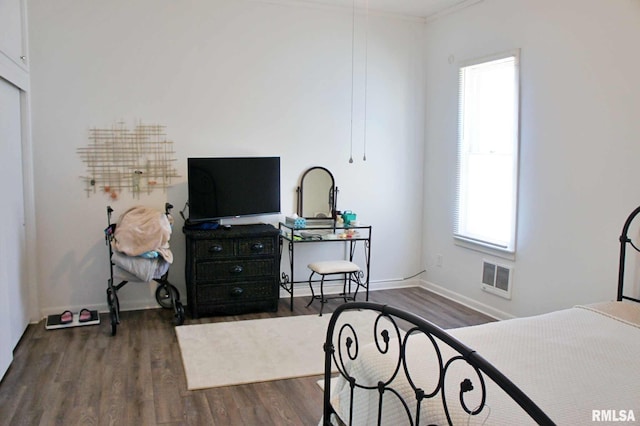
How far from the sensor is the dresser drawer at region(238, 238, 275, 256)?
15.1 ft

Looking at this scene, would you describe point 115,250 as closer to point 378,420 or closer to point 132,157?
point 132,157

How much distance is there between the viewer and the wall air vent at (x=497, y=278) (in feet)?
14.9

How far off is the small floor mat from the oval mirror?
6.77ft

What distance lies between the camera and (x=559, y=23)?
3996mm

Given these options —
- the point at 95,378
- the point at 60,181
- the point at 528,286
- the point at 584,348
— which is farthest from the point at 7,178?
the point at 528,286

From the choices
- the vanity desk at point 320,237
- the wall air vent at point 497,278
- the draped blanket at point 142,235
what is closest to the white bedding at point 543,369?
the wall air vent at point 497,278

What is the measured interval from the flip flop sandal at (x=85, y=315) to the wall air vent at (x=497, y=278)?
136 inches

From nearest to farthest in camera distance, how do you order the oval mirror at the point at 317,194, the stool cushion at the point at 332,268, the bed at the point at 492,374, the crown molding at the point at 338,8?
the bed at the point at 492,374 → the stool cushion at the point at 332,268 → the crown molding at the point at 338,8 → the oval mirror at the point at 317,194

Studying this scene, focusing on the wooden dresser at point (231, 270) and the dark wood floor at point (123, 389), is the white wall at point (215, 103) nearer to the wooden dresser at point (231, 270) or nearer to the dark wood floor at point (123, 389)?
the wooden dresser at point (231, 270)

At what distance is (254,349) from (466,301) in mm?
2250

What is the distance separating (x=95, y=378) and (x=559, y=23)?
412 cm

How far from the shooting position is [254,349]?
388cm

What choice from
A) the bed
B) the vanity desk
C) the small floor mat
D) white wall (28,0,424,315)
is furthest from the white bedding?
white wall (28,0,424,315)

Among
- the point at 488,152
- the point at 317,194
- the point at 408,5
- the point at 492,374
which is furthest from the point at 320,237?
the point at 492,374
